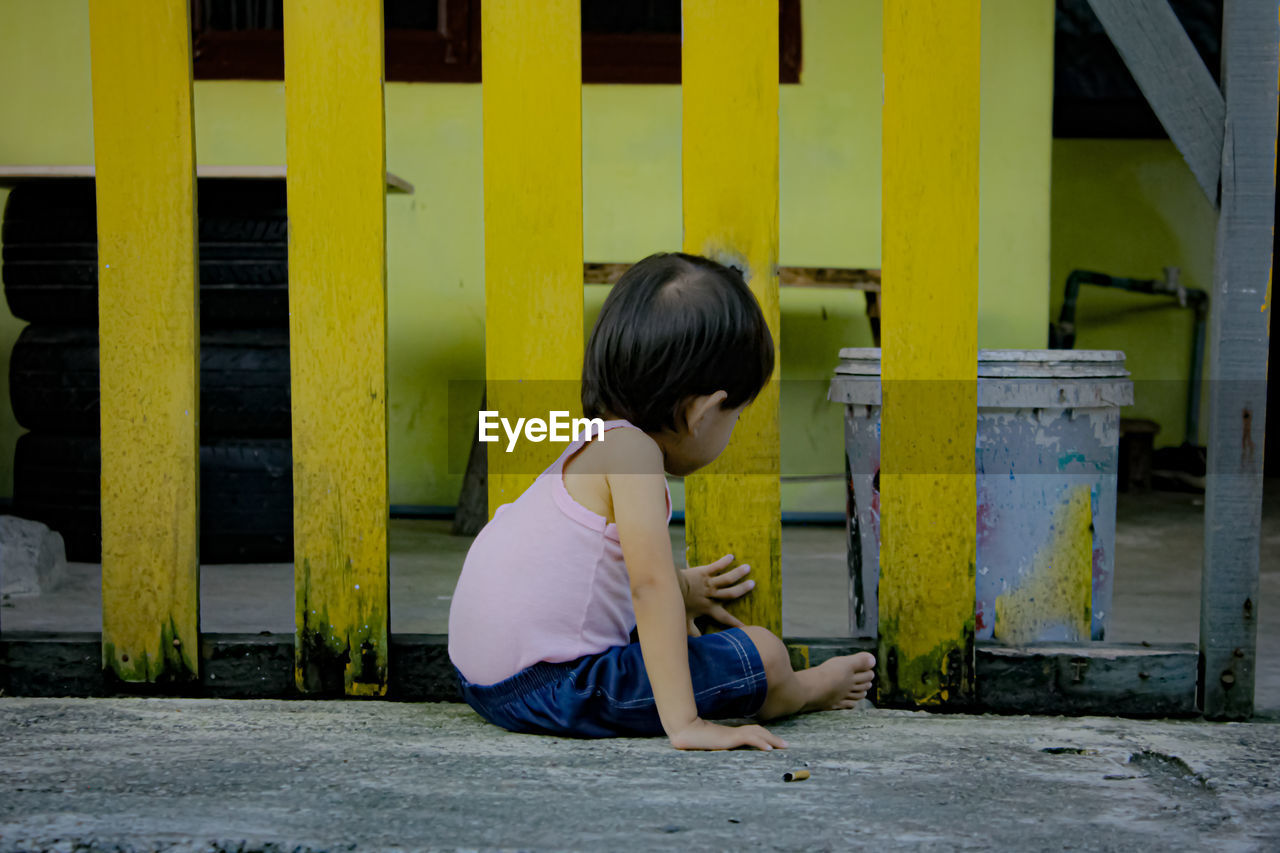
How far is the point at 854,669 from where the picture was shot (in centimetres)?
188

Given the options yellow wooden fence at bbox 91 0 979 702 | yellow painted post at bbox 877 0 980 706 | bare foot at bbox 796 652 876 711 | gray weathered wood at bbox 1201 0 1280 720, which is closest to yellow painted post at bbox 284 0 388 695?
yellow wooden fence at bbox 91 0 979 702

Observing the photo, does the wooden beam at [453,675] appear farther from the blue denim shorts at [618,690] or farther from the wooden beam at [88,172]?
the wooden beam at [88,172]

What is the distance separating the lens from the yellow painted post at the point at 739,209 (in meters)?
1.82

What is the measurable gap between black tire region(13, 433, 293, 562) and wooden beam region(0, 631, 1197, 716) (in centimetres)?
167

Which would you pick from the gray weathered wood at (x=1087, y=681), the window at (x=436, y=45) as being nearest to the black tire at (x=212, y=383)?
the window at (x=436, y=45)

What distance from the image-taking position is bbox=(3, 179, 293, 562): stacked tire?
3637mm

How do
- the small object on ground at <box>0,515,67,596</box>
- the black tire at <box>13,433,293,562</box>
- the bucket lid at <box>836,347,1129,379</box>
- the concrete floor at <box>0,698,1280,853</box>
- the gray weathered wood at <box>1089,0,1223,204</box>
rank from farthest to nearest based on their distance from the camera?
1. the black tire at <box>13,433,293,562</box>
2. the small object on ground at <box>0,515,67,596</box>
3. the bucket lid at <box>836,347,1129,379</box>
4. the gray weathered wood at <box>1089,0,1223,204</box>
5. the concrete floor at <box>0,698,1280,853</box>

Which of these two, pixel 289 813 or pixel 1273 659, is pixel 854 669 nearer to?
pixel 289 813

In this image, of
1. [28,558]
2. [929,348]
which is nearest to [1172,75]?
[929,348]

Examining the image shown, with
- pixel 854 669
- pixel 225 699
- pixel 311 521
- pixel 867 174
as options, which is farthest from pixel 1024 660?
pixel 867 174

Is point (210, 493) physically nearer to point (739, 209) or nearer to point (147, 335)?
point (147, 335)

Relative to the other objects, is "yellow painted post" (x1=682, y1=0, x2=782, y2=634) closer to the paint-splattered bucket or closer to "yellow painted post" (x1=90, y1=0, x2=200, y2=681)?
the paint-splattered bucket

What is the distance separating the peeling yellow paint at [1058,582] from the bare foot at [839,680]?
456mm

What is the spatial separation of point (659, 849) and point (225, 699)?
0.99 meters
